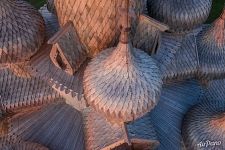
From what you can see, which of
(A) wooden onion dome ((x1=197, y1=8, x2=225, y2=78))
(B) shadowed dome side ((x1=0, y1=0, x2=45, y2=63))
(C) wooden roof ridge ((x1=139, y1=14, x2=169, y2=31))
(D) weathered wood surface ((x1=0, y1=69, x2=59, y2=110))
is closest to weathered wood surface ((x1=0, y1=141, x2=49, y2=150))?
(D) weathered wood surface ((x1=0, y1=69, x2=59, y2=110))

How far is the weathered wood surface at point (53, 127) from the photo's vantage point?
11.2 m

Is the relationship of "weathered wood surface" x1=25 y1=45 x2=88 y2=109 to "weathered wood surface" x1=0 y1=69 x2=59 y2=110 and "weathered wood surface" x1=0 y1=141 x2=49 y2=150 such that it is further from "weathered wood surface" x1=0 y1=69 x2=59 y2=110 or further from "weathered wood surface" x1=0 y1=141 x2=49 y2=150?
"weathered wood surface" x1=0 y1=141 x2=49 y2=150

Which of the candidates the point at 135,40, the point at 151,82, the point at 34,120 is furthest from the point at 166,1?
the point at 34,120

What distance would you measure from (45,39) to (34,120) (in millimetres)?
2573

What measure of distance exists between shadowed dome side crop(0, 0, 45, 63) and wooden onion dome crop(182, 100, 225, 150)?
5.10 meters

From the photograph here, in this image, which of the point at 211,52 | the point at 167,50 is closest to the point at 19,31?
the point at 167,50

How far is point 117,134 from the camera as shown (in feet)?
32.1

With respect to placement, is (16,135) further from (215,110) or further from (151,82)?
(215,110)

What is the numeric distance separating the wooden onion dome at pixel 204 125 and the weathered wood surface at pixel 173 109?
276mm

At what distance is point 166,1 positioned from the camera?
1111 cm

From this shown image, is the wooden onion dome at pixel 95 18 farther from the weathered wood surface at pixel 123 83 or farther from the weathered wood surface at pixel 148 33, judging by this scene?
the weathered wood surface at pixel 123 83

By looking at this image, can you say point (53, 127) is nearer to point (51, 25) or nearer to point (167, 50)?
point (51, 25)

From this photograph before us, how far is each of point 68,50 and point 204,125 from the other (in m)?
4.69

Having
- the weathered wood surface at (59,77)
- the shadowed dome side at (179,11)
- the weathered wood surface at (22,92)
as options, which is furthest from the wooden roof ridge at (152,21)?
the weathered wood surface at (22,92)
